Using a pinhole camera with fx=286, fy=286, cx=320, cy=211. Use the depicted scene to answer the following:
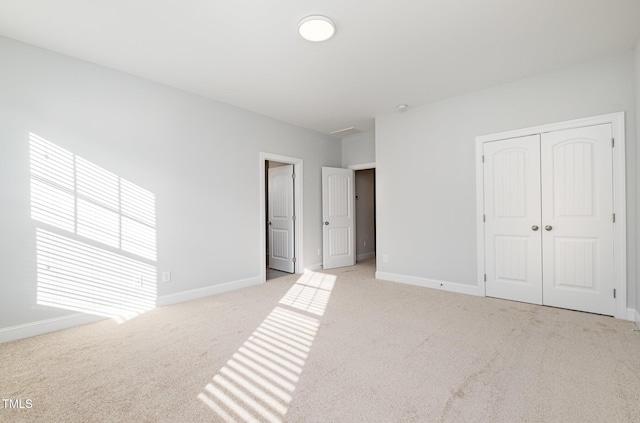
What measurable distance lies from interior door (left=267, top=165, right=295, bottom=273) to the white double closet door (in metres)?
3.12

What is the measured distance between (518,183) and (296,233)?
135 inches

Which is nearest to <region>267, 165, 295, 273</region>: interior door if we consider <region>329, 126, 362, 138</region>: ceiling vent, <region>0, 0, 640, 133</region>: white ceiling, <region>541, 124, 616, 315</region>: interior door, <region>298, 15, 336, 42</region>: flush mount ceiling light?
<region>329, 126, 362, 138</region>: ceiling vent

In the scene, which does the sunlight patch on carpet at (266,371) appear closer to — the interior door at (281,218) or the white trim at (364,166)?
the interior door at (281,218)

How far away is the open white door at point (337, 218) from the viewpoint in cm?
552

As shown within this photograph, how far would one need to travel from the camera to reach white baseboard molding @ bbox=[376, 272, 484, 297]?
3.83 m

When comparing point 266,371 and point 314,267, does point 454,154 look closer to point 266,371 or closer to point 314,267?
point 314,267

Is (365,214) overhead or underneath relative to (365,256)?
overhead

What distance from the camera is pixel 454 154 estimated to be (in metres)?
3.98

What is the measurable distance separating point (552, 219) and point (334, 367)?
301 cm

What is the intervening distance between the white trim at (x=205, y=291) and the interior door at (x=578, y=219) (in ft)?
12.6

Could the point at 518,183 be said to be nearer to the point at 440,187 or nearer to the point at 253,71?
the point at 440,187

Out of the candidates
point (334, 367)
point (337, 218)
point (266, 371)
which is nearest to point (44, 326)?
point (266, 371)

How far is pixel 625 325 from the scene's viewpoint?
2.73 metres

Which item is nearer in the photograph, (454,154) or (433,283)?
(454,154)
